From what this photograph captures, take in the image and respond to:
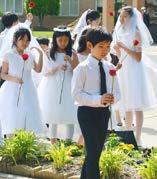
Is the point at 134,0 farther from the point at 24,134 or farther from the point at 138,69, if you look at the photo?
the point at 24,134

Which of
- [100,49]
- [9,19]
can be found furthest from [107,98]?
[9,19]

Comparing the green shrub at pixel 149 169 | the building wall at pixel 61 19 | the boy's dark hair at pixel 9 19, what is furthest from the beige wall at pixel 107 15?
the building wall at pixel 61 19

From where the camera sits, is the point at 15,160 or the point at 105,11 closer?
the point at 15,160

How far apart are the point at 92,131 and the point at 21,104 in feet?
9.01

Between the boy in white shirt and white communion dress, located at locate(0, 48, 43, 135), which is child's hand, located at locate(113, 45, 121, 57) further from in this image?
the boy in white shirt

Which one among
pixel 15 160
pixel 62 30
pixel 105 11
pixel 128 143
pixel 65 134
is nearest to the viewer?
pixel 15 160

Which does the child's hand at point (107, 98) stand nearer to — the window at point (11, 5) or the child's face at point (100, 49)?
the child's face at point (100, 49)

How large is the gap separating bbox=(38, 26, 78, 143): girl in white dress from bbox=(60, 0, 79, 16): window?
42.1 metres

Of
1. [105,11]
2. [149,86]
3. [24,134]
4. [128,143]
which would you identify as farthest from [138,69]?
[105,11]

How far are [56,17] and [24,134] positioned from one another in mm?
42903

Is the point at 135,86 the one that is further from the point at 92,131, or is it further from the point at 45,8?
the point at 45,8

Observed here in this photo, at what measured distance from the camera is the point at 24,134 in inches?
293

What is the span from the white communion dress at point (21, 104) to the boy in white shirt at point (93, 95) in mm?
2583

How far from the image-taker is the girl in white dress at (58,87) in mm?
8633
